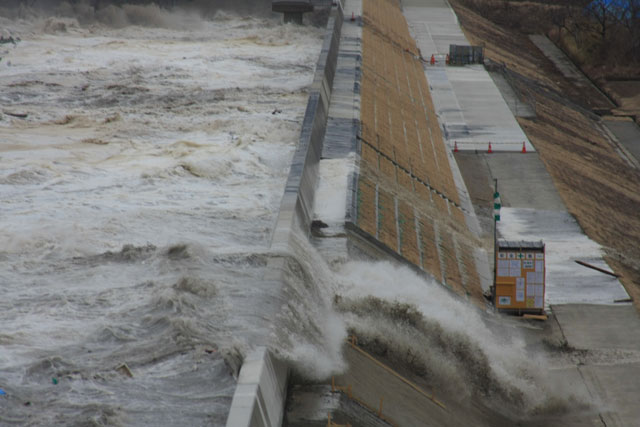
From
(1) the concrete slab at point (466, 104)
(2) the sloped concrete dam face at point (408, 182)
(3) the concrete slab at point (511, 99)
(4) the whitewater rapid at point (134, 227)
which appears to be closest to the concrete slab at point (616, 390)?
(2) the sloped concrete dam face at point (408, 182)

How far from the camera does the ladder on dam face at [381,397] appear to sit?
13719 millimetres

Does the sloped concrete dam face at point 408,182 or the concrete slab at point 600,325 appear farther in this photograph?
the sloped concrete dam face at point 408,182

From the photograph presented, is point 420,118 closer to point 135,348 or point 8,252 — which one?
point 8,252

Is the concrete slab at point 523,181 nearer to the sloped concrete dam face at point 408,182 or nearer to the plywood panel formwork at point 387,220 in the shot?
the sloped concrete dam face at point 408,182

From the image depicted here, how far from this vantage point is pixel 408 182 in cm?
2461

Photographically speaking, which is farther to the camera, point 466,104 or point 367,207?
point 466,104

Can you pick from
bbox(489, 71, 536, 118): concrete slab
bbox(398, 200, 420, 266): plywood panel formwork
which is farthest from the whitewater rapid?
bbox(489, 71, 536, 118): concrete slab

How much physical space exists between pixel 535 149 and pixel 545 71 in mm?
22195

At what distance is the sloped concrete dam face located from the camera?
20172mm

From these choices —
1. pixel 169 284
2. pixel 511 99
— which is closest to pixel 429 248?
pixel 169 284

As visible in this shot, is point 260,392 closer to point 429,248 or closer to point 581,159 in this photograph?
point 429,248

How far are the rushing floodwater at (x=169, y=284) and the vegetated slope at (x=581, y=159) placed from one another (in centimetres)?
650

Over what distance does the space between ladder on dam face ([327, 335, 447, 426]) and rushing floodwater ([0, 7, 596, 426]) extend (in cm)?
30

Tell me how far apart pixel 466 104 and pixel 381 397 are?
968 inches
